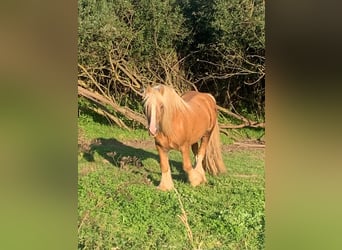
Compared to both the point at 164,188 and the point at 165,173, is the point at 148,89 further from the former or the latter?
the point at 164,188

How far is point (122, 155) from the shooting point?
12.0 ft

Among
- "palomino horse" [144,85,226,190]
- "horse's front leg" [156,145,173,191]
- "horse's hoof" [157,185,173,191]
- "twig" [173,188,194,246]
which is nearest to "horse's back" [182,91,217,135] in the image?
"palomino horse" [144,85,226,190]

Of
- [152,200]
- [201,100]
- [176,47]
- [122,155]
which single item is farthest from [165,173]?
[176,47]

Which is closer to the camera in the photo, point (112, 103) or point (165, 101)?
point (165, 101)

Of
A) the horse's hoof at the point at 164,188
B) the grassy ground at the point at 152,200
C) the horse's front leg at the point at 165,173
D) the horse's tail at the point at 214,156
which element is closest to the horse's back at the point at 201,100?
the horse's tail at the point at 214,156

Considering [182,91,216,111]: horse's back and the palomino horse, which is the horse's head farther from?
[182,91,216,111]: horse's back

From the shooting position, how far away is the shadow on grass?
3.63 metres

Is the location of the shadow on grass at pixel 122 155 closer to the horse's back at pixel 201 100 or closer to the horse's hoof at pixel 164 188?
the horse's hoof at pixel 164 188

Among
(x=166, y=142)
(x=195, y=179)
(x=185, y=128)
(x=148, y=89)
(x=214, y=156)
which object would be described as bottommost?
(x=195, y=179)

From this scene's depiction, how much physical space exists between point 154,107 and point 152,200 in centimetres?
71
